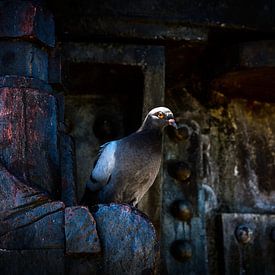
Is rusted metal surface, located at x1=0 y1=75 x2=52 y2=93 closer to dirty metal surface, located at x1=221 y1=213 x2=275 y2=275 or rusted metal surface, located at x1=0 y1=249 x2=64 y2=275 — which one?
rusted metal surface, located at x1=0 y1=249 x2=64 y2=275

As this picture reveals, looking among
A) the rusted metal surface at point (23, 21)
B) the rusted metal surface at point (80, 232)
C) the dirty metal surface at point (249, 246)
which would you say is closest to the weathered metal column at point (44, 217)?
the rusted metal surface at point (80, 232)

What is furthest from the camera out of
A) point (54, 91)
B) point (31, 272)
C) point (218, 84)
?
point (218, 84)

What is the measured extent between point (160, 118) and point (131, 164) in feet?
0.97

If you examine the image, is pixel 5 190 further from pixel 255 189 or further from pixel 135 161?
pixel 255 189

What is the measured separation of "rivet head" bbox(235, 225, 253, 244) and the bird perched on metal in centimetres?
70

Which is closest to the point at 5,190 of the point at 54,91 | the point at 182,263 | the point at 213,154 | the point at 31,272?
the point at 31,272

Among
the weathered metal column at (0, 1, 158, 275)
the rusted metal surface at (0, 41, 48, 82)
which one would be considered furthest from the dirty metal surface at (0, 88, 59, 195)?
the rusted metal surface at (0, 41, 48, 82)

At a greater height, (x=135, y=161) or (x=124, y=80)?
(x=124, y=80)

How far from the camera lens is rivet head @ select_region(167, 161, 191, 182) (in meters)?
4.11

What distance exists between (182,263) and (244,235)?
1.33 feet

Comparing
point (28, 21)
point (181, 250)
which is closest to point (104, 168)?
point (181, 250)

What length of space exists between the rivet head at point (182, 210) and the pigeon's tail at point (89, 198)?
0.57m

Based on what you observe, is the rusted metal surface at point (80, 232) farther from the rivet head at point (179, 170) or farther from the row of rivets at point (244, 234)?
the row of rivets at point (244, 234)

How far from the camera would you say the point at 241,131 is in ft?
14.2
